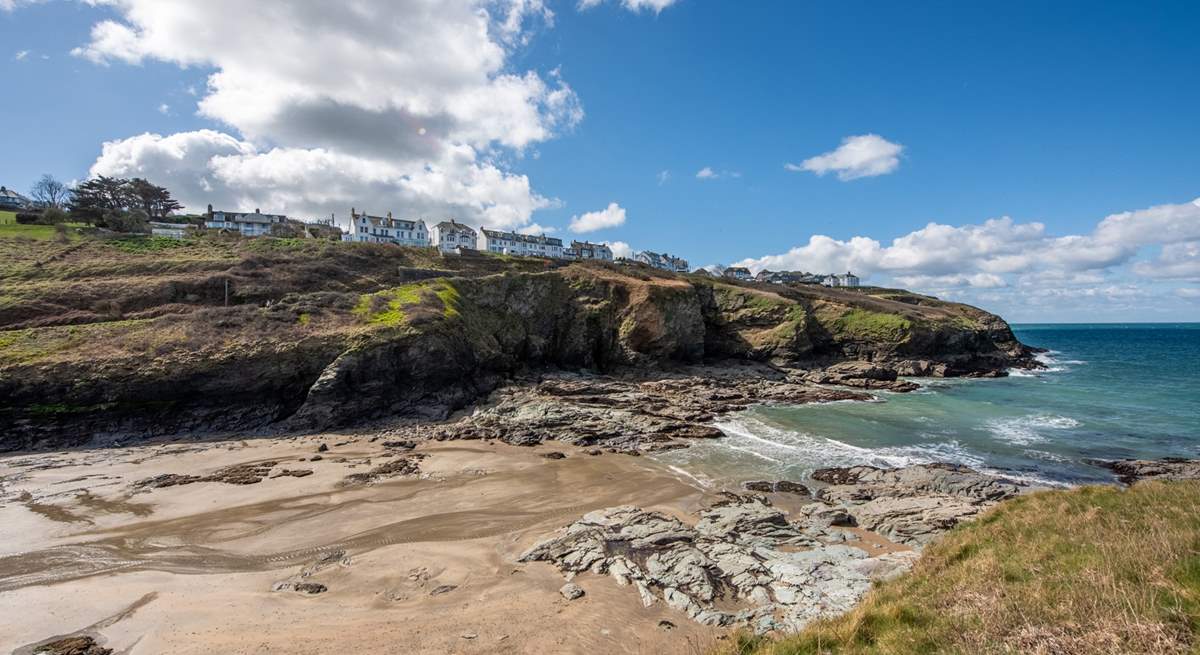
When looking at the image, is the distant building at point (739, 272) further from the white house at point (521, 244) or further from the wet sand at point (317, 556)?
the wet sand at point (317, 556)

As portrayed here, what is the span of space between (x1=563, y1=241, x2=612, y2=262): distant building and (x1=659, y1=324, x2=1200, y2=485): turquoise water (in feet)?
263

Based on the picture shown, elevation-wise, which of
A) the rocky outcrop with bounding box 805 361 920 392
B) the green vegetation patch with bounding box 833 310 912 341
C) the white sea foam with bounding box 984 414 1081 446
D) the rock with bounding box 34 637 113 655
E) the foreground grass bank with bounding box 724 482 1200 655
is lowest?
the rock with bounding box 34 637 113 655

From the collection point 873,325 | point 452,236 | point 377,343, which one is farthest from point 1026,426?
point 452,236

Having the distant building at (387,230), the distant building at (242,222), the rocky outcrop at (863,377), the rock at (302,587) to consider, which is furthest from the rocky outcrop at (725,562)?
the distant building at (242,222)

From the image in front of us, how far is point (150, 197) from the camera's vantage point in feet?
243

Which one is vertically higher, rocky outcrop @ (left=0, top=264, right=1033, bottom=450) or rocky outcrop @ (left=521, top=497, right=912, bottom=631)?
rocky outcrop @ (left=0, top=264, right=1033, bottom=450)

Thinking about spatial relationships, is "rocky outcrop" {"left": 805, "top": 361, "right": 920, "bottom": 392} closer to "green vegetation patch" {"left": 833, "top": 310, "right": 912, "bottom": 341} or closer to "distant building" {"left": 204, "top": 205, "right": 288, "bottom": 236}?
"green vegetation patch" {"left": 833, "top": 310, "right": 912, "bottom": 341}

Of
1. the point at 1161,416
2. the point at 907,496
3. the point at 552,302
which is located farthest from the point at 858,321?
the point at 907,496

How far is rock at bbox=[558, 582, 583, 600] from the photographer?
11.9 meters

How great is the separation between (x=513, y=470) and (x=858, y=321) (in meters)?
54.7

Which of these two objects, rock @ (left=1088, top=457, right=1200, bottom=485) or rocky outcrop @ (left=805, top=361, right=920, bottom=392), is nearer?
rock @ (left=1088, top=457, right=1200, bottom=485)

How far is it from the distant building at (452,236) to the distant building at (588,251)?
23885 mm

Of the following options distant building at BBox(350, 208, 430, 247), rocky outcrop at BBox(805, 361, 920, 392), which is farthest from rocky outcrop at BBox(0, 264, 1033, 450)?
distant building at BBox(350, 208, 430, 247)

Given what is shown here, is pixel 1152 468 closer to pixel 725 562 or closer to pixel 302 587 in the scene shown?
pixel 725 562
